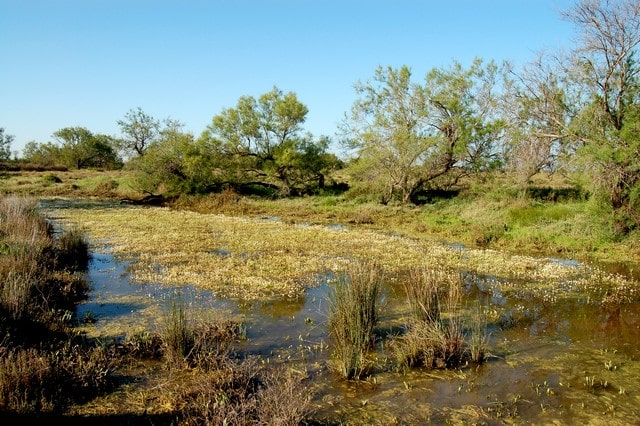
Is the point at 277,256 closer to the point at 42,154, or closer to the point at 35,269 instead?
the point at 35,269

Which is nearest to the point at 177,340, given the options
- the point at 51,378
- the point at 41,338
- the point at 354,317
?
the point at 51,378

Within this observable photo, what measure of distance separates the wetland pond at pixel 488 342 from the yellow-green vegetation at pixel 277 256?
0.61 feet

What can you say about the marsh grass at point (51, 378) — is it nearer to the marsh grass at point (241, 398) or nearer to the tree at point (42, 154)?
the marsh grass at point (241, 398)

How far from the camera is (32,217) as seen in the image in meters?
16.7

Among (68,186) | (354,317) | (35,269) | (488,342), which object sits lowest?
(488,342)

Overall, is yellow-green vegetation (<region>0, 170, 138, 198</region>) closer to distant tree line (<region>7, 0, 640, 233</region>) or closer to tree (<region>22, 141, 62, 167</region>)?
distant tree line (<region>7, 0, 640, 233</region>)

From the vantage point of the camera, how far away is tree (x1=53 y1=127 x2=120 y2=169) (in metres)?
64.7

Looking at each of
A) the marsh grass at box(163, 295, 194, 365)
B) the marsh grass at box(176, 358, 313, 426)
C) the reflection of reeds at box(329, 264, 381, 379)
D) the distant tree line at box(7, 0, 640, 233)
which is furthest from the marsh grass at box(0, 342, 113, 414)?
the distant tree line at box(7, 0, 640, 233)

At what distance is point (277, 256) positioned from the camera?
51.0 feet

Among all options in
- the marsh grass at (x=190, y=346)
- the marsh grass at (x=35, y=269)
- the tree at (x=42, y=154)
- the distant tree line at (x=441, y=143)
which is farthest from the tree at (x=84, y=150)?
Answer: the marsh grass at (x=190, y=346)

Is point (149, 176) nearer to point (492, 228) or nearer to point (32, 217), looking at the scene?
point (32, 217)

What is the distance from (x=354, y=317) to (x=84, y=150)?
6883 cm

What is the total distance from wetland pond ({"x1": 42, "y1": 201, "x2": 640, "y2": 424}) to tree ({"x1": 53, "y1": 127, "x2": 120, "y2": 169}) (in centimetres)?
5813

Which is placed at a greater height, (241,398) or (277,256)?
(277,256)
